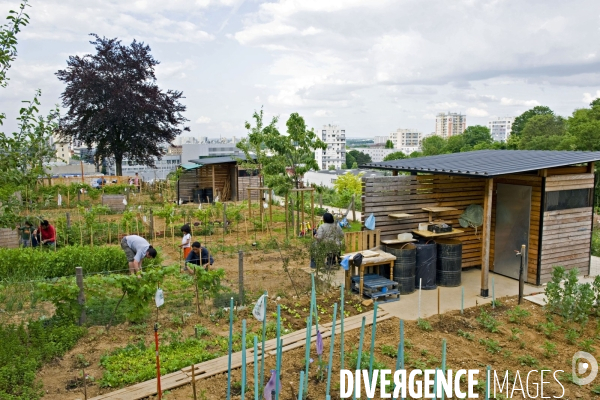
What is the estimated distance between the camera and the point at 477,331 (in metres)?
7.47

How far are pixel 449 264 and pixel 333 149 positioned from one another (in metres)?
170

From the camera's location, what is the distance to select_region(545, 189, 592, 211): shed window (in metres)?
9.60

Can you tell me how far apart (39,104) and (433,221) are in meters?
7.69

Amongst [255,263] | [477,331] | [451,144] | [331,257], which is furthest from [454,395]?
[451,144]

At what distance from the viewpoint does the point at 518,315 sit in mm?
7980

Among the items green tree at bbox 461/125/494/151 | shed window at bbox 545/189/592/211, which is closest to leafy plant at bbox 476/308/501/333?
shed window at bbox 545/189/592/211

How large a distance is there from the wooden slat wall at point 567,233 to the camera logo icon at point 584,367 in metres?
3.37

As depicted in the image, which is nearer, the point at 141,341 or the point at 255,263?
the point at 141,341

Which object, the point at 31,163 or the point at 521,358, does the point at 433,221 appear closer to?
the point at 521,358

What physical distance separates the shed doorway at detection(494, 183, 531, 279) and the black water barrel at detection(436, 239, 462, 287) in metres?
1.39

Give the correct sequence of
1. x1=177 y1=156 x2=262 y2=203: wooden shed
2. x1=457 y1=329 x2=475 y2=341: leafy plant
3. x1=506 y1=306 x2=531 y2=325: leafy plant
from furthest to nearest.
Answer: x1=177 y1=156 x2=262 y2=203: wooden shed → x1=506 y1=306 x2=531 y2=325: leafy plant → x1=457 y1=329 x2=475 y2=341: leafy plant

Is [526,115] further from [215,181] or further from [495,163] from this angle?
[495,163]

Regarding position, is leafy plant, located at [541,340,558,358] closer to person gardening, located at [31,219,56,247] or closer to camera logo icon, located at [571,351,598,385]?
camera logo icon, located at [571,351,598,385]

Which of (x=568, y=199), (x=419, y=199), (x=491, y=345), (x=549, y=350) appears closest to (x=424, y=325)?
(x=491, y=345)
